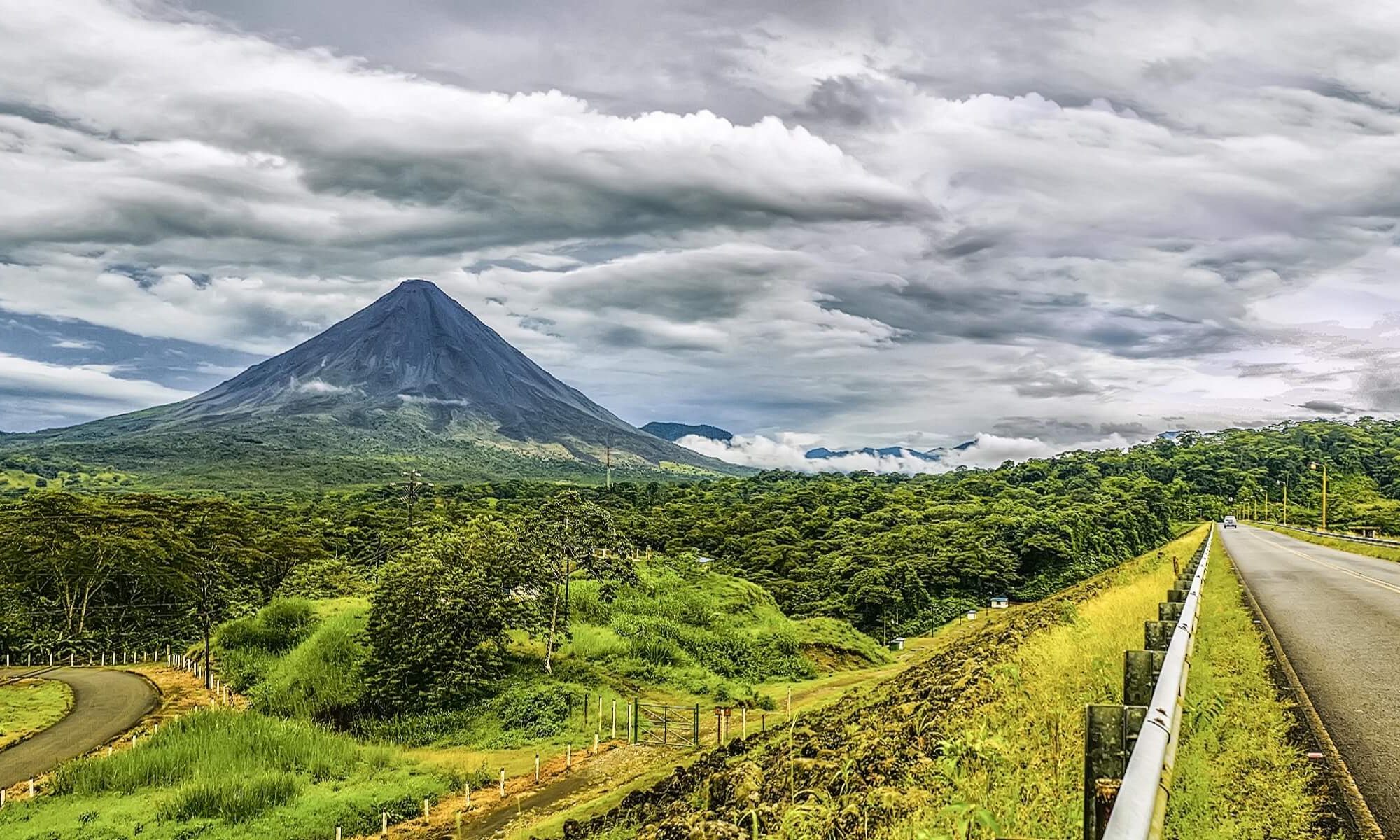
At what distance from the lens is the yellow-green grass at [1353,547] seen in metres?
31.8

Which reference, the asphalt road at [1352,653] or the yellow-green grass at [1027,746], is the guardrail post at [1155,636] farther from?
the asphalt road at [1352,653]

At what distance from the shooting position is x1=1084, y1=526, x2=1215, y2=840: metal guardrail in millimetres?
2486

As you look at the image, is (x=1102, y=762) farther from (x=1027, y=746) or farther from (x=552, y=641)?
(x=552, y=641)

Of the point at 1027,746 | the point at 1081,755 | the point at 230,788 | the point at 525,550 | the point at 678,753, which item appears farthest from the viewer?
the point at 525,550

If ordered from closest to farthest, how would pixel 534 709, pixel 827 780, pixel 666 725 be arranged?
1. pixel 827 780
2. pixel 666 725
3. pixel 534 709

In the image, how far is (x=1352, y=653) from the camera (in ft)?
30.5

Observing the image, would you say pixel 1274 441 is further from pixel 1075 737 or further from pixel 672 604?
pixel 1075 737

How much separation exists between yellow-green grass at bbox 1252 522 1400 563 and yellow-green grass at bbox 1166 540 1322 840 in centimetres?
2926

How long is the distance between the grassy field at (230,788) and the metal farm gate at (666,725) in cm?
682

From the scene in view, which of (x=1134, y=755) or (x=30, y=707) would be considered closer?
(x=1134, y=755)

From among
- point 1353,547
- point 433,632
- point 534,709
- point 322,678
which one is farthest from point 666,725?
point 1353,547

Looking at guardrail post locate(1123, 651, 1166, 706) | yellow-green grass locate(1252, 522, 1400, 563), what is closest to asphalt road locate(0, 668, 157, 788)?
guardrail post locate(1123, 651, 1166, 706)

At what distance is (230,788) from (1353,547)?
45111 mm

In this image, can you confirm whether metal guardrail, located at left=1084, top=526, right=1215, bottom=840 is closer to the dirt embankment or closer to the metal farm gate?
the dirt embankment
